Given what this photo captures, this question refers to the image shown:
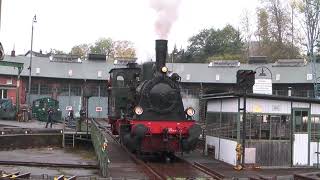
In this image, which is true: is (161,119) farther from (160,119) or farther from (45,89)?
(45,89)

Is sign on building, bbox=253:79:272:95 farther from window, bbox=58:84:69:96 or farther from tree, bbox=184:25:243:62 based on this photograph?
tree, bbox=184:25:243:62

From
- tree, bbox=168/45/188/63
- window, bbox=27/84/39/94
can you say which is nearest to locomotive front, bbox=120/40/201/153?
window, bbox=27/84/39/94

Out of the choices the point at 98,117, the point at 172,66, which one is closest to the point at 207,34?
the point at 172,66

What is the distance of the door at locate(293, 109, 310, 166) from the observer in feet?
62.4

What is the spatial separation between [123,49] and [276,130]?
84507 mm

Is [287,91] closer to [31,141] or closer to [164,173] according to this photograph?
[31,141]

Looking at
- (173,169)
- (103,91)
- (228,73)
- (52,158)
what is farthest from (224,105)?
(103,91)

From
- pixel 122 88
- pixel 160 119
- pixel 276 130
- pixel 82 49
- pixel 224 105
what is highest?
pixel 82 49

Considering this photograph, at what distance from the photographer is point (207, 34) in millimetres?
82812

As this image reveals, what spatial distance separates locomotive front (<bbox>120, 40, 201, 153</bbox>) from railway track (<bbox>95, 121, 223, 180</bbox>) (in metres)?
0.58

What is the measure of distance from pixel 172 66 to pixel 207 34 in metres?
29.1

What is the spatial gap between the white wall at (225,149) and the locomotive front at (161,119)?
1.50 m

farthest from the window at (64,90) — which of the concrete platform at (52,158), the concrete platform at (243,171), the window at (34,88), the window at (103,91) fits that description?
the concrete platform at (243,171)

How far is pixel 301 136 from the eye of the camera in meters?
19.1
